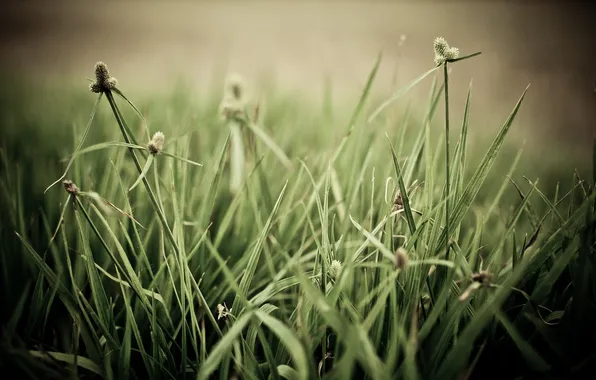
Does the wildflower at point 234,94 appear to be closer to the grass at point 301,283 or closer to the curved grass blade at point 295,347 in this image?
the grass at point 301,283

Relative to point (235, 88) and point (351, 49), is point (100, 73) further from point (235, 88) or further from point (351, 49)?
point (351, 49)

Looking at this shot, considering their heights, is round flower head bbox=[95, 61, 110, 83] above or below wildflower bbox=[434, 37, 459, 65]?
below

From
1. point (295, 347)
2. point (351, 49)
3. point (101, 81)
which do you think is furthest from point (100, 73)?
point (351, 49)

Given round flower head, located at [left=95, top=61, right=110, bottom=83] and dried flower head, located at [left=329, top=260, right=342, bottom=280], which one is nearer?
round flower head, located at [left=95, top=61, right=110, bottom=83]

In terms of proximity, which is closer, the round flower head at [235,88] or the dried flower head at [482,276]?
the round flower head at [235,88]

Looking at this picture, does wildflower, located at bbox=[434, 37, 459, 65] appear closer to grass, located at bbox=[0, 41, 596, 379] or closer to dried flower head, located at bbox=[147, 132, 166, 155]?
grass, located at bbox=[0, 41, 596, 379]

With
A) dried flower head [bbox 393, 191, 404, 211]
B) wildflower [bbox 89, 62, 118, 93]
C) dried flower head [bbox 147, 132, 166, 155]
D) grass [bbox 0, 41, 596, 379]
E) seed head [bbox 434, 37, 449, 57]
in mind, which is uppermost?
seed head [bbox 434, 37, 449, 57]

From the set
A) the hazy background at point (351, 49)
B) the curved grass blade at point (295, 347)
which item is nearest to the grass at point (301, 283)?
the curved grass blade at point (295, 347)

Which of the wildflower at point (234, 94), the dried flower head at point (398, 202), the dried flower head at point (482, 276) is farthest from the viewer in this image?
the dried flower head at point (398, 202)

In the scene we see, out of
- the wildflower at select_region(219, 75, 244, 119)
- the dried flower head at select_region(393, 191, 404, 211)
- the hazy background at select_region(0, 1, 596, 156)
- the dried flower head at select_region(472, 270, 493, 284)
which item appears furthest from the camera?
the hazy background at select_region(0, 1, 596, 156)

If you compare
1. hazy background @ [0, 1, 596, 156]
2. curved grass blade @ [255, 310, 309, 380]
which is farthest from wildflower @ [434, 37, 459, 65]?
hazy background @ [0, 1, 596, 156]
